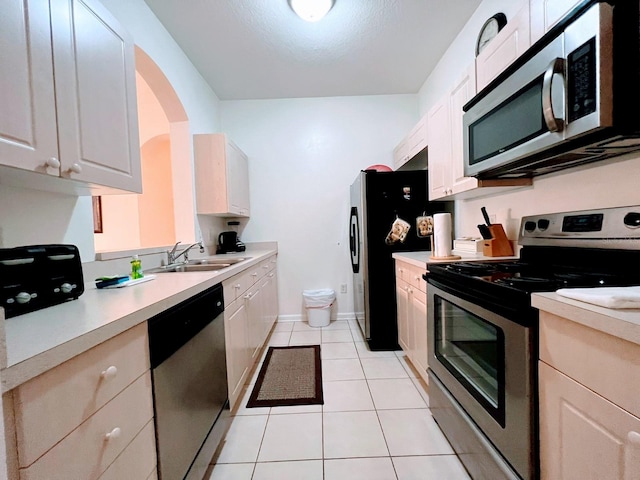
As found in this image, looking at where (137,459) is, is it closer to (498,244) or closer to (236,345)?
(236,345)

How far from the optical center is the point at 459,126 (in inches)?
77.1

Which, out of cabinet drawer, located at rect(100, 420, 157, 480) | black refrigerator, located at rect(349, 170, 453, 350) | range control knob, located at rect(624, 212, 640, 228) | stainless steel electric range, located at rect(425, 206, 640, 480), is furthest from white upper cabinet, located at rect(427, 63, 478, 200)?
cabinet drawer, located at rect(100, 420, 157, 480)

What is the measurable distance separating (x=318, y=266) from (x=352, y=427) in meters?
2.15

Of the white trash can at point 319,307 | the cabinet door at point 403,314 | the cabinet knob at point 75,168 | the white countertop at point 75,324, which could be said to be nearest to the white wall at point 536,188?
the cabinet door at point 403,314

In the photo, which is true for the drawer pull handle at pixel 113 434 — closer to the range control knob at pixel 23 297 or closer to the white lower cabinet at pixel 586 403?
the range control knob at pixel 23 297

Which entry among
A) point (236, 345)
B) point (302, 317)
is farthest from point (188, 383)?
→ point (302, 317)

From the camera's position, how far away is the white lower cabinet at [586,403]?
65cm

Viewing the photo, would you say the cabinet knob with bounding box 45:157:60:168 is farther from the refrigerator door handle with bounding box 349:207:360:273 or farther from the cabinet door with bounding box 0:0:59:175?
the refrigerator door handle with bounding box 349:207:360:273

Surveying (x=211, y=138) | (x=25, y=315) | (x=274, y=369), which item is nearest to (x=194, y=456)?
(x=25, y=315)

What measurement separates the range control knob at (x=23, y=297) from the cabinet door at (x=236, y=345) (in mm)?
894

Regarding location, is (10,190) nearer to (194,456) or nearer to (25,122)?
(25,122)

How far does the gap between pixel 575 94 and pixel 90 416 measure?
5.71ft

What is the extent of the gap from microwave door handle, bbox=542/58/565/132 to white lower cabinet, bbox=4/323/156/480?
1589mm

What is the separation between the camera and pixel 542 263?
148 centimetres
